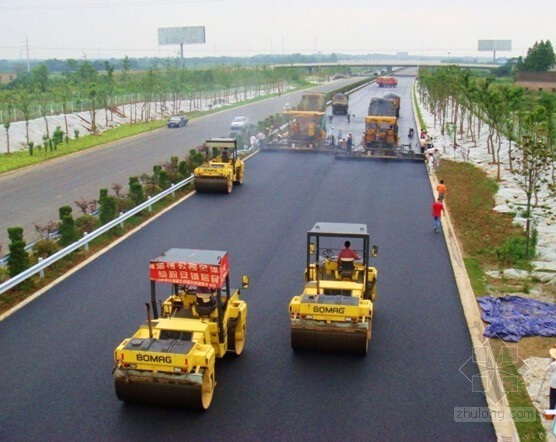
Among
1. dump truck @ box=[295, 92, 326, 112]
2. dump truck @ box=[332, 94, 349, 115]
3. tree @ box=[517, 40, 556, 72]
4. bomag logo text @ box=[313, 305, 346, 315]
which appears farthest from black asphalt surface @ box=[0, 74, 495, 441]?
tree @ box=[517, 40, 556, 72]

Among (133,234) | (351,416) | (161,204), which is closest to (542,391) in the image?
(351,416)

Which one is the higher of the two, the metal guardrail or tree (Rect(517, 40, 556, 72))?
tree (Rect(517, 40, 556, 72))

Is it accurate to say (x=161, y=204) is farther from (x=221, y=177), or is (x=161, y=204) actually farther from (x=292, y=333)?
(x=292, y=333)

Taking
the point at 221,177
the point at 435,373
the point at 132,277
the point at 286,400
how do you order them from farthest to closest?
the point at 221,177 → the point at 132,277 → the point at 435,373 → the point at 286,400

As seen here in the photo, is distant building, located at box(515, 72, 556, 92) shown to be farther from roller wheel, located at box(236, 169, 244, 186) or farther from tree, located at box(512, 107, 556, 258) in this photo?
roller wheel, located at box(236, 169, 244, 186)

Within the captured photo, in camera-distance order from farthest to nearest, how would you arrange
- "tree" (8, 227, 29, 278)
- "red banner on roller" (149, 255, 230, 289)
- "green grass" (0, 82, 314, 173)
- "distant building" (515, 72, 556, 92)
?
"distant building" (515, 72, 556, 92) → "green grass" (0, 82, 314, 173) → "tree" (8, 227, 29, 278) → "red banner on roller" (149, 255, 230, 289)

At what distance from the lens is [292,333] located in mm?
11719

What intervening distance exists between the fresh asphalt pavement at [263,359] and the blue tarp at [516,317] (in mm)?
654

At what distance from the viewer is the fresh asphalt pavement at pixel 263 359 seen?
A: 9547 millimetres

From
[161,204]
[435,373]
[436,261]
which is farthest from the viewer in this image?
[161,204]

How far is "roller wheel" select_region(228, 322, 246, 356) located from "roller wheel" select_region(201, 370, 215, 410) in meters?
1.57

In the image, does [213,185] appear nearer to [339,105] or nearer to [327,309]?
[327,309]

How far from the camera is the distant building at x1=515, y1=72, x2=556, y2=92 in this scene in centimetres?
8622

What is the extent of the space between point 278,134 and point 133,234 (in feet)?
78.9
